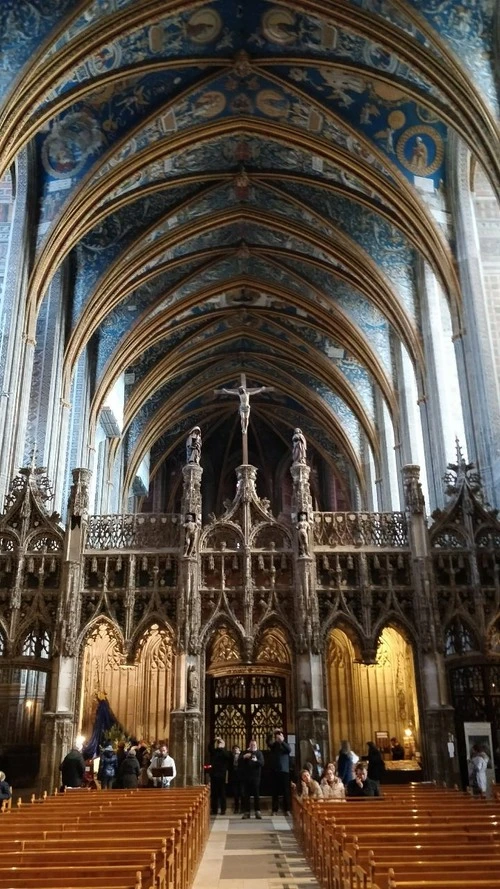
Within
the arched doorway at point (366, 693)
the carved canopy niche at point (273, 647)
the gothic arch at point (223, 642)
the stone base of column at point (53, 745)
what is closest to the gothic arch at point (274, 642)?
the carved canopy niche at point (273, 647)

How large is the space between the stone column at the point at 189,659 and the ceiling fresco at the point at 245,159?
657 cm

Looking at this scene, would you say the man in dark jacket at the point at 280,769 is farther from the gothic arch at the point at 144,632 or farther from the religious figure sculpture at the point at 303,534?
the religious figure sculpture at the point at 303,534

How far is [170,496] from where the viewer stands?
38.9 metres

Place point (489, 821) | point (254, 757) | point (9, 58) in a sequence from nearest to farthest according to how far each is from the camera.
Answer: point (489, 821) < point (254, 757) < point (9, 58)

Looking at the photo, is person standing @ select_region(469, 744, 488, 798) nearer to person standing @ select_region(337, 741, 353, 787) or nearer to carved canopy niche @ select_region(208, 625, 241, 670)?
person standing @ select_region(337, 741, 353, 787)

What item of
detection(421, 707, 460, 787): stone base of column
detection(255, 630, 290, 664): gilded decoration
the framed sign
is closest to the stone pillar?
detection(421, 707, 460, 787): stone base of column

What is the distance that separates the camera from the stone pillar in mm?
15430

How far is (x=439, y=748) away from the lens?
15414mm

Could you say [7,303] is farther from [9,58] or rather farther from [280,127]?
[280,127]

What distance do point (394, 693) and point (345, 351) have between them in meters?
13.4

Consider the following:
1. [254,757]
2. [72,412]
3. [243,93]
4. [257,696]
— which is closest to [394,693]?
[257,696]

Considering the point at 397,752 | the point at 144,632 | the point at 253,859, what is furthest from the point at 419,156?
the point at 253,859

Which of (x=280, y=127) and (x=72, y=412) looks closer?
(x=280, y=127)

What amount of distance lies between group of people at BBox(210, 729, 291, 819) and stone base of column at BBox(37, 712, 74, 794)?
2.89m
